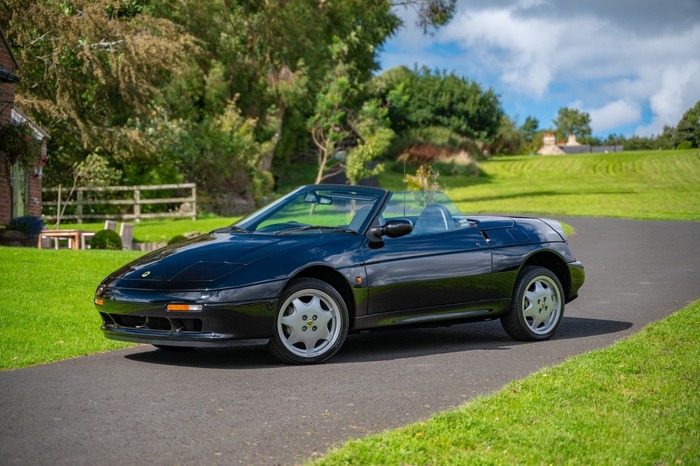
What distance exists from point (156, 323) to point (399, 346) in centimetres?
244

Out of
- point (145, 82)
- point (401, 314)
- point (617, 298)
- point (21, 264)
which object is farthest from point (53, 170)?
point (401, 314)

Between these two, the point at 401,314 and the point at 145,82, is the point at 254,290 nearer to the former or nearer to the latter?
the point at 401,314

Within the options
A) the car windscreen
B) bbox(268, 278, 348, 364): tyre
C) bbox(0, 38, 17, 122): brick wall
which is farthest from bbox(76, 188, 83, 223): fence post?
bbox(268, 278, 348, 364): tyre

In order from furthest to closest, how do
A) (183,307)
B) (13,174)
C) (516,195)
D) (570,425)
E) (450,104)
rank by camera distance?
(450,104), (516,195), (13,174), (183,307), (570,425)

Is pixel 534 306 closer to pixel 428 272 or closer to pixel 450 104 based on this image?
pixel 428 272

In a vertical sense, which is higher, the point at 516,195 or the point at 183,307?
the point at 516,195

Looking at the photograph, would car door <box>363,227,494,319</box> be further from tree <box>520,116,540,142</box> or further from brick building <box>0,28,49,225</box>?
tree <box>520,116,540,142</box>

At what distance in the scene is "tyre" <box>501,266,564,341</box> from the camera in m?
9.38

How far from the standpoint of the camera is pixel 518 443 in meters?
5.21

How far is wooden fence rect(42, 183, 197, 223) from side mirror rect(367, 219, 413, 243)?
1139 inches

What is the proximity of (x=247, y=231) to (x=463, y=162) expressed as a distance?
68550 mm

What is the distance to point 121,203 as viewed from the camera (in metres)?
37.5

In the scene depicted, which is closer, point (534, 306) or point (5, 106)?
point (534, 306)

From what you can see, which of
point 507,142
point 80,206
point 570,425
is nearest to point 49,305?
point 570,425
